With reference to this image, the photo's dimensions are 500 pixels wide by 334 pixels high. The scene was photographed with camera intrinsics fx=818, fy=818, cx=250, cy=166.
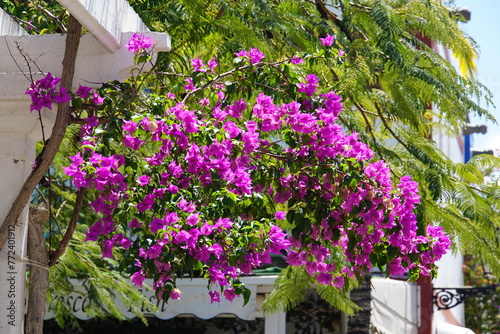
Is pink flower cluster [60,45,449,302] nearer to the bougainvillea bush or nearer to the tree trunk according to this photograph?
the bougainvillea bush

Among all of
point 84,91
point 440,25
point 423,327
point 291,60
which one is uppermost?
point 440,25

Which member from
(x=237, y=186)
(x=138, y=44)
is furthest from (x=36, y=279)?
(x=138, y=44)

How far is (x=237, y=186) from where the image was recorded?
13.6 feet

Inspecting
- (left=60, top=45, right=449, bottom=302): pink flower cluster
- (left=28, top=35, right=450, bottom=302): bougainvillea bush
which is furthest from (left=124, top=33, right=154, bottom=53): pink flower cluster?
(left=60, top=45, right=449, bottom=302): pink flower cluster

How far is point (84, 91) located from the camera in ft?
13.1

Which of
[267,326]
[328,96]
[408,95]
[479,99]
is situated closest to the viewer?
[328,96]

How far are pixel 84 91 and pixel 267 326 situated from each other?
24.1ft

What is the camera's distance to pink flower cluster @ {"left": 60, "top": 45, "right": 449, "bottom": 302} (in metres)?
3.86

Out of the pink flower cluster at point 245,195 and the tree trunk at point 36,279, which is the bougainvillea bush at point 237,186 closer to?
the pink flower cluster at point 245,195

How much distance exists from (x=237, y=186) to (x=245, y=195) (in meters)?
0.06

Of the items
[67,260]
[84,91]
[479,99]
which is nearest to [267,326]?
[67,260]

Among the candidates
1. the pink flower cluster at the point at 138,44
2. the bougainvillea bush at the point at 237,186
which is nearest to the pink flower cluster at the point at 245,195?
the bougainvillea bush at the point at 237,186

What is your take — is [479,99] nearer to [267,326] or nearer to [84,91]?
[84,91]

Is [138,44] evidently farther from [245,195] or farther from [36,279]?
[36,279]
